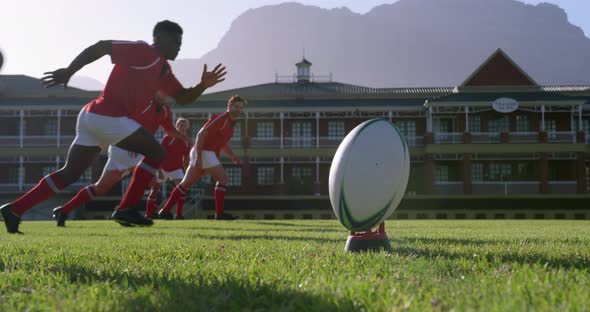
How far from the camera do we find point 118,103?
6.11m

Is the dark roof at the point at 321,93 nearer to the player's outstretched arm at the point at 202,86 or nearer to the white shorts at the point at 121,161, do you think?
the white shorts at the point at 121,161

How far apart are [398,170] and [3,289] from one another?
8.02 feet

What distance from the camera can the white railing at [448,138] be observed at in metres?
35.2

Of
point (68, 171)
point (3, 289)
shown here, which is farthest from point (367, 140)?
point (68, 171)

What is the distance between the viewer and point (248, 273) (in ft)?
9.13

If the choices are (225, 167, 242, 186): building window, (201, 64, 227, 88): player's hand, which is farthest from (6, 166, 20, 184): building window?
(201, 64, 227, 88): player's hand

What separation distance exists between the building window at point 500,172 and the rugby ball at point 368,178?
118 feet

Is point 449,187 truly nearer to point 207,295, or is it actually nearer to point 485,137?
point 485,137

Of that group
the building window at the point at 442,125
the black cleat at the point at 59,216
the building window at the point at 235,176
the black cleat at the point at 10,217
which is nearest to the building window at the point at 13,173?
the building window at the point at 235,176

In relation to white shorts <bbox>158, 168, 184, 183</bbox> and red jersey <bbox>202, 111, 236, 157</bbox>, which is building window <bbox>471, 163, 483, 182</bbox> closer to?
white shorts <bbox>158, 168, 184, 183</bbox>

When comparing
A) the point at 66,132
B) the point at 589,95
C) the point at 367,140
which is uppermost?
the point at 589,95

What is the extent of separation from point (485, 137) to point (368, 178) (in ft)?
110

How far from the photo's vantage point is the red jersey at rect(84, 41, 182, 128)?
239 inches

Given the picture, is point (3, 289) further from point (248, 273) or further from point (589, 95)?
point (589, 95)
